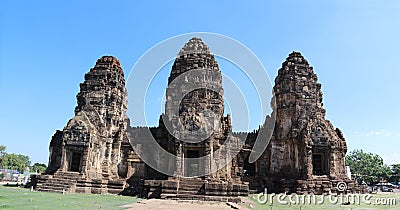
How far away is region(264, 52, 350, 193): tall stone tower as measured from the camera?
2245 centimetres

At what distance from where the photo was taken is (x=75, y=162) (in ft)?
75.7

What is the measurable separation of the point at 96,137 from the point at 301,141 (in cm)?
1525

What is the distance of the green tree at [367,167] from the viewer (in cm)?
5250

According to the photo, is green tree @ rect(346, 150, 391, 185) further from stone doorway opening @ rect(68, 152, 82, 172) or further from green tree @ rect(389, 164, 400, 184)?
stone doorway opening @ rect(68, 152, 82, 172)

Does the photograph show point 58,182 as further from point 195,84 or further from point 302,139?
point 302,139

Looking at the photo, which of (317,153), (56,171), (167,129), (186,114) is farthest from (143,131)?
(317,153)

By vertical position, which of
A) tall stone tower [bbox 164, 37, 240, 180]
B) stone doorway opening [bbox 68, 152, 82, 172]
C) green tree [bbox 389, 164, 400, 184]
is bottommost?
green tree [bbox 389, 164, 400, 184]

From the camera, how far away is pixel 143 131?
1009 inches

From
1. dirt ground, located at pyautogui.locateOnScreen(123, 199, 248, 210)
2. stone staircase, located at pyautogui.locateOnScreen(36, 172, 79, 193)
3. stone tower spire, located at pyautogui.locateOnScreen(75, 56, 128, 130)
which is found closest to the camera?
dirt ground, located at pyautogui.locateOnScreen(123, 199, 248, 210)

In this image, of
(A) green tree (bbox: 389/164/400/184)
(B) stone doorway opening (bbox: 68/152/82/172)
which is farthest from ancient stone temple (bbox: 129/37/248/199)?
(A) green tree (bbox: 389/164/400/184)

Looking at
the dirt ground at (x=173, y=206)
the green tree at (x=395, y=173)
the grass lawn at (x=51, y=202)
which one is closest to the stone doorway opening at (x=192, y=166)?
the dirt ground at (x=173, y=206)

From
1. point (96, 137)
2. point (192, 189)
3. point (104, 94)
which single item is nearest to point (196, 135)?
point (192, 189)

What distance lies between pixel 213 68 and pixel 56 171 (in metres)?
14.4

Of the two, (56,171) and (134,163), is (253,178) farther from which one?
(56,171)
